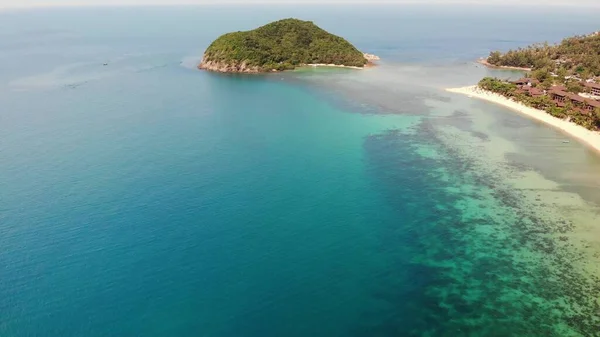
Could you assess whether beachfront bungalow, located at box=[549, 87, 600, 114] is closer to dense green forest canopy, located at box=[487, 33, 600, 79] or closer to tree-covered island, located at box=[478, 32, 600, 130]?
tree-covered island, located at box=[478, 32, 600, 130]

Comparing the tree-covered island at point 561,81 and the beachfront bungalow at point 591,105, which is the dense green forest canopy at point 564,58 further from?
the beachfront bungalow at point 591,105

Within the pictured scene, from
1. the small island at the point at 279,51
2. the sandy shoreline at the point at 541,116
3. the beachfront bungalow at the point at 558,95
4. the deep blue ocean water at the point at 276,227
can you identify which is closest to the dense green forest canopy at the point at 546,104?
the sandy shoreline at the point at 541,116

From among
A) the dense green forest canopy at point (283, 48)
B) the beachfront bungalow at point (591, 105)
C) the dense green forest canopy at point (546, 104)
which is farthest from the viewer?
the dense green forest canopy at point (283, 48)

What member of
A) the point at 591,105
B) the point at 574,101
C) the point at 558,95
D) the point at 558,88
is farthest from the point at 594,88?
the point at 591,105

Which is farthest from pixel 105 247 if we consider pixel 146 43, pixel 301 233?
pixel 146 43

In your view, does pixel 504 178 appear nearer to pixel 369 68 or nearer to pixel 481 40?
pixel 369 68

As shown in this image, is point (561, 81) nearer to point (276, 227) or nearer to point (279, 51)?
point (279, 51)
